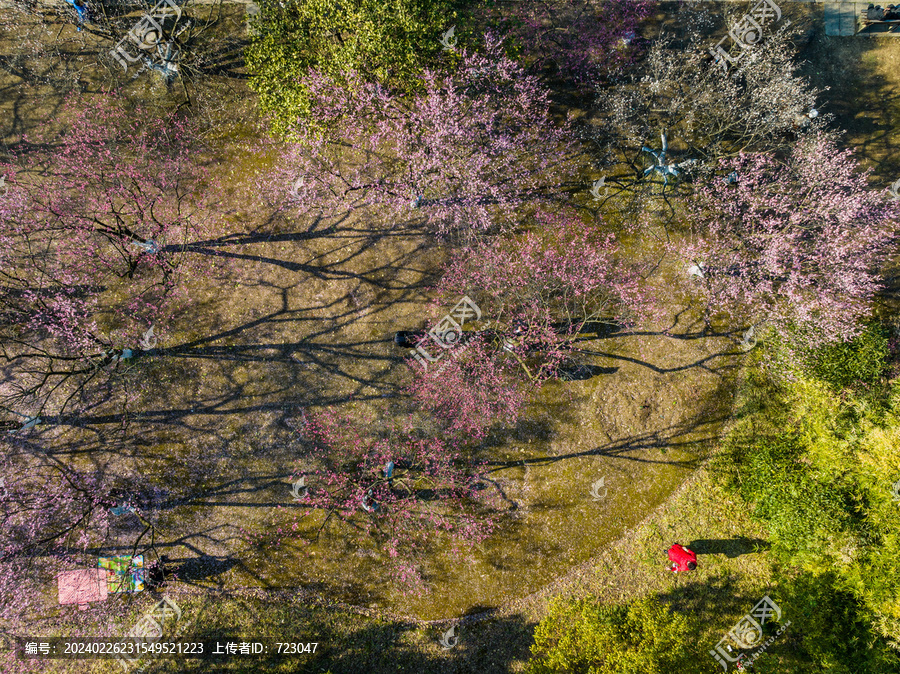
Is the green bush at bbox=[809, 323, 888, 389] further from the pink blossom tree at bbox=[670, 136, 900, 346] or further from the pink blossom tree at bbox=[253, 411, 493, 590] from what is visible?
the pink blossom tree at bbox=[253, 411, 493, 590]

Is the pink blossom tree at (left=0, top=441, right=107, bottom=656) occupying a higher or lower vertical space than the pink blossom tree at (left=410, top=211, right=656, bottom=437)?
lower

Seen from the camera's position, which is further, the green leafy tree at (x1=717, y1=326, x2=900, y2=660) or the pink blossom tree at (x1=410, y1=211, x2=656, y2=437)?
the pink blossom tree at (x1=410, y1=211, x2=656, y2=437)

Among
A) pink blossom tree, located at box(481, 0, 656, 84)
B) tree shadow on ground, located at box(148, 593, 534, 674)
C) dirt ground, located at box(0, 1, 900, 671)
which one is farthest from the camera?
pink blossom tree, located at box(481, 0, 656, 84)

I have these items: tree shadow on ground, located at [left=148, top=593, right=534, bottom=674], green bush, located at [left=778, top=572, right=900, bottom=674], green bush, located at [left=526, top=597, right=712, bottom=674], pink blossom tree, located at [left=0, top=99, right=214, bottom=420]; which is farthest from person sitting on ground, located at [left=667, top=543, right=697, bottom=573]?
pink blossom tree, located at [left=0, top=99, right=214, bottom=420]

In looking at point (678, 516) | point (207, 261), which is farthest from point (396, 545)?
point (207, 261)

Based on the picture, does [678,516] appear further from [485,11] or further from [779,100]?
[485,11]

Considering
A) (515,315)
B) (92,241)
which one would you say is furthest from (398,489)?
(92,241)

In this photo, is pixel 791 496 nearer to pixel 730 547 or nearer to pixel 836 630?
pixel 730 547

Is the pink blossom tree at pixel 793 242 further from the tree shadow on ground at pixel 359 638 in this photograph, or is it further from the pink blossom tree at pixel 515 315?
the tree shadow on ground at pixel 359 638
